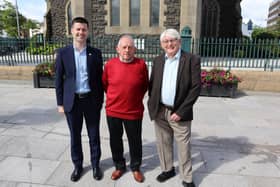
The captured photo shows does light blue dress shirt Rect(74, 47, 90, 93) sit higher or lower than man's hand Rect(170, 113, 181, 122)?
higher

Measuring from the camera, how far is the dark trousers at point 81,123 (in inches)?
113

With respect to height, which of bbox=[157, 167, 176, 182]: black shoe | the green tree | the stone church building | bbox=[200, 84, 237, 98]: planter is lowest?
bbox=[157, 167, 176, 182]: black shoe

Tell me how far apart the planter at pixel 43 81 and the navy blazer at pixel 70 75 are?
5.86 meters

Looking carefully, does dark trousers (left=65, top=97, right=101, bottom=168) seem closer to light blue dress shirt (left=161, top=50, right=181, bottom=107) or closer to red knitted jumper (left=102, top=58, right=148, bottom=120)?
red knitted jumper (left=102, top=58, right=148, bottom=120)

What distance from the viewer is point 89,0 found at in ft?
47.9

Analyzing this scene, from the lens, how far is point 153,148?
396 centimetres

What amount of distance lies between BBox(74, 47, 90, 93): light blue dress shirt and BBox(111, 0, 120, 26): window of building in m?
12.8

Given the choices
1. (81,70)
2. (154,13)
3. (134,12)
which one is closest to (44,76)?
(81,70)

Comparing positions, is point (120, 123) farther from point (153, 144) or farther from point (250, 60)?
point (250, 60)

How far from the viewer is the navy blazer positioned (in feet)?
8.86

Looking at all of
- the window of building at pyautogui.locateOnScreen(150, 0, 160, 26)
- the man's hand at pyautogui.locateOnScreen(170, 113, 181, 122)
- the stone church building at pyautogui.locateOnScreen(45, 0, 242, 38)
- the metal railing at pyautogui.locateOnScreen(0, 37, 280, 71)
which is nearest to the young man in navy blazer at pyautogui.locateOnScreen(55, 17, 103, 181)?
the man's hand at pyautogui.locateOnScreen(170, 113, 181, 122)

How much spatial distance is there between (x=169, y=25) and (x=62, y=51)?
1243cm

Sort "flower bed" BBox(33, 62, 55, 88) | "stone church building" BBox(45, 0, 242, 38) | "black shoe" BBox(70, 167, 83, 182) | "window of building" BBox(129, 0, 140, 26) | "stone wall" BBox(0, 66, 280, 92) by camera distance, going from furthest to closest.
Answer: "window of building" BBox(129, 0, 140, 26) < "stone church building" BBox(45, 0, 242, 38) < "flower bed" BBox(33, 62, 55, 88) < "stone wall" BBox(0, 66, 280, 92) < "black shoe" BBox(70, 167, 83, 182)

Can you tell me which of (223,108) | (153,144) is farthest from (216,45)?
(153,144)
